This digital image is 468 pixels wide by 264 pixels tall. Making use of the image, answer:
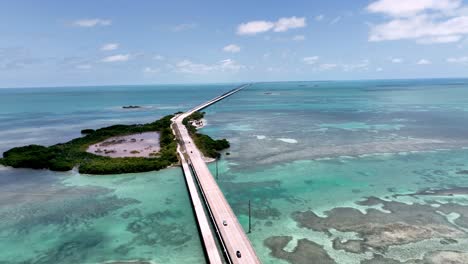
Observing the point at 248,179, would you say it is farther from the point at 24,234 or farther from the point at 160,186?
the point at 24,234

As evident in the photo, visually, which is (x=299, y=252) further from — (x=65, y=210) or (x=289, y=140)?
(x=289, y=140)

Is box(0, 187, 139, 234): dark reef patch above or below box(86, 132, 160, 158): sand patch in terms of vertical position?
below

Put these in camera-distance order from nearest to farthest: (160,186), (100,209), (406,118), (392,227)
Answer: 1. (392,227)
2. (100,209)
3. (160,186)
4. (406,118)

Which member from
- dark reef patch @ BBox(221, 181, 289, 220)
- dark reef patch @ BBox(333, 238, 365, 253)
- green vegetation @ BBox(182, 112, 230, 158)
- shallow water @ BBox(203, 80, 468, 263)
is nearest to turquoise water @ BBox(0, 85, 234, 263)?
dark reef patch @ BBox(221, 181, 289, 220)

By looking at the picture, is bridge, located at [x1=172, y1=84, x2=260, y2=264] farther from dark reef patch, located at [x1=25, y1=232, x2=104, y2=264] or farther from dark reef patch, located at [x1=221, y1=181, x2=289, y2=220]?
dark reef patch, located at [x1=25, y1=232, x2=104, y2=264]

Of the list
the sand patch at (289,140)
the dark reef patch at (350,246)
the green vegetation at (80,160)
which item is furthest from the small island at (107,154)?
the dark reef patch at (350,246)

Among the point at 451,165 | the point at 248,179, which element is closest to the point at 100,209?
the point at 248,179

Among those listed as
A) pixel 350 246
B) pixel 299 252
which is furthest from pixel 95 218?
pixel 350 246

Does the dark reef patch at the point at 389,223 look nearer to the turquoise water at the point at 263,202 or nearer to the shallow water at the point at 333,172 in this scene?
the turquoise water at the point at 263,202
